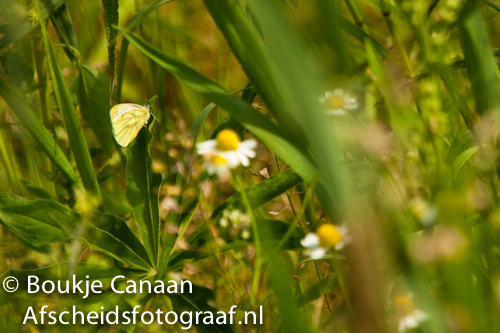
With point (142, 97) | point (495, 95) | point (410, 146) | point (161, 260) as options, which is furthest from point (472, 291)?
point (142, 97)

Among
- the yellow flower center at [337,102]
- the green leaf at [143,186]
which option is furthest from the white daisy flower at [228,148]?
the yellow flower center at [337,102]

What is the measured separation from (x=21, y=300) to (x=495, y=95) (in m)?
1.01

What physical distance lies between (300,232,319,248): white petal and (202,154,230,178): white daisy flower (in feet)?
0.62

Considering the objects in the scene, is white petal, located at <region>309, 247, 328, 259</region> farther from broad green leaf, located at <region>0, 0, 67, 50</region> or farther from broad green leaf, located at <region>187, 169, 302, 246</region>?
broad green leaf, located at <region>0, 0, 67, 50</region>

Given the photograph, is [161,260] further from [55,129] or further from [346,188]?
[346,188]

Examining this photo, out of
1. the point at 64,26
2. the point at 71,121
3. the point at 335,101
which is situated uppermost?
the point at 64,26

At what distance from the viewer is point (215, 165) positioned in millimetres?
818

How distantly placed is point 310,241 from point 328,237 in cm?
5

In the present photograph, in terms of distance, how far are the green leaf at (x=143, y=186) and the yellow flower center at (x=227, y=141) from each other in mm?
139

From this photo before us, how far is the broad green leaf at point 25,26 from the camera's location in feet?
2.89

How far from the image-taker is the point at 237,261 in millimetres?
966

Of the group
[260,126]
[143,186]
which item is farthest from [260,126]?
[143,186]

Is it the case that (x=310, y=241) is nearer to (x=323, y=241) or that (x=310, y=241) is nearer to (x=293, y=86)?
(x=323, y=241)

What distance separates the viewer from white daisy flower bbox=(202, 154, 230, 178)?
0.81m
